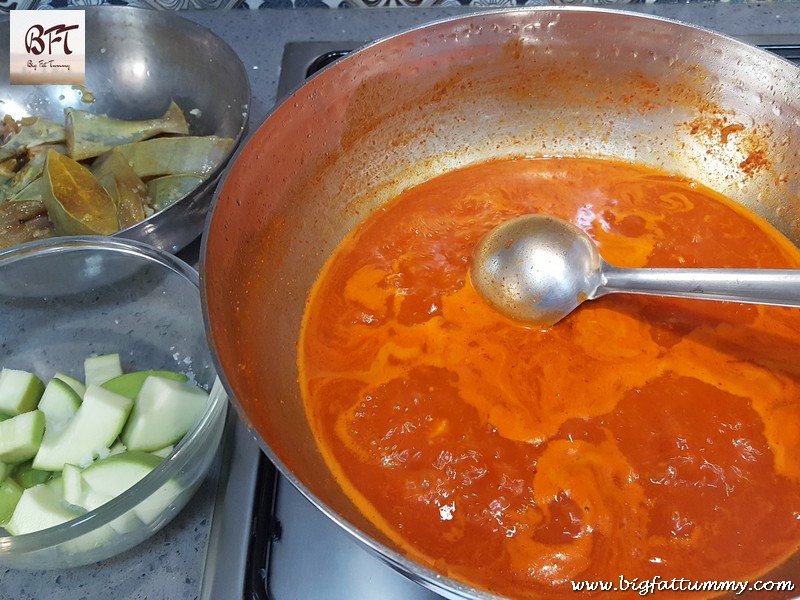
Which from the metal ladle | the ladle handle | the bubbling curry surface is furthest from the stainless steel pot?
the ladle handle

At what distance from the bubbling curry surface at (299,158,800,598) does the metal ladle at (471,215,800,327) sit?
0.04 m

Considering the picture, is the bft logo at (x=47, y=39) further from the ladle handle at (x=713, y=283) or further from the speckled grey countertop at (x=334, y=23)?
the ladle handle at (x=713, y=283)

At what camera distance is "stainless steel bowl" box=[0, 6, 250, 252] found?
1454mm

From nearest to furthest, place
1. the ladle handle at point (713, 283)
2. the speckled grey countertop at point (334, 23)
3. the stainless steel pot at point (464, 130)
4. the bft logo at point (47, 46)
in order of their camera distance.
Answer: the ladle handle at point (713, 283), the stainless steel pot at point (464, 130), the bft logo at point (47, 46), the speckled grey countertop at point (334, 23)

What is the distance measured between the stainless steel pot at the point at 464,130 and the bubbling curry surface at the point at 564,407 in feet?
0.21

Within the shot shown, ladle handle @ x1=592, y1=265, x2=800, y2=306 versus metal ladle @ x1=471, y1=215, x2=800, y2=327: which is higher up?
ladle handle @ x1=592, y1=265, x2=800, y2=306

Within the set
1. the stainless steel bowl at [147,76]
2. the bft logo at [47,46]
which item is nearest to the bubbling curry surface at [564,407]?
the stainless steel bowl at [147,76]

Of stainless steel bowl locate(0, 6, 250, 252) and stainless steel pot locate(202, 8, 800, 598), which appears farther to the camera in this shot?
stainless steel bowl locate(0, 6, 250, 252)

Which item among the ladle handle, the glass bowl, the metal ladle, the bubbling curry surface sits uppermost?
the ladle handle

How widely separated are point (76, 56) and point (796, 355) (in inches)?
61.7

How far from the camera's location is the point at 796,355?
1.08 meters

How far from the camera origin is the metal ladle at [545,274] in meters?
1.05

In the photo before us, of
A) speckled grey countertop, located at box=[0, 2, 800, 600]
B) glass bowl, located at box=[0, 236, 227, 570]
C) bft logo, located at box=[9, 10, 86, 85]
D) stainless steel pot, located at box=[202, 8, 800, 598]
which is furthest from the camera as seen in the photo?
speckled grey countertop, located at box=[0, 2, 800, 600]

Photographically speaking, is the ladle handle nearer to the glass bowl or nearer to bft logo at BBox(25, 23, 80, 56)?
the glass bowl
